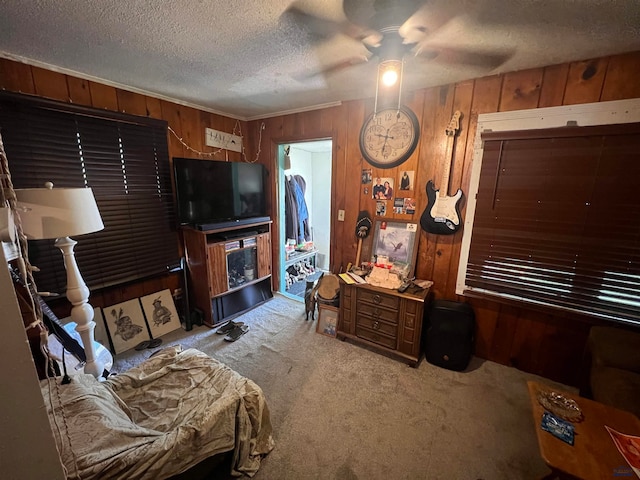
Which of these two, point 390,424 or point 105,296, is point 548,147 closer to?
point 390,424

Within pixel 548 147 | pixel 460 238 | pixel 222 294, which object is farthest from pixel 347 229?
pixel 548 147

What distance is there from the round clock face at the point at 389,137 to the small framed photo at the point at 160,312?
243cm

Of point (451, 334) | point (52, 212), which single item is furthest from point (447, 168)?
point (52, 212)

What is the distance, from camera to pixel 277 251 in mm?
3449

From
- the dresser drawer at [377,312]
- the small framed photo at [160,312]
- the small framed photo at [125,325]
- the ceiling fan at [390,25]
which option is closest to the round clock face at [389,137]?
the ceiling fan at [390,25]

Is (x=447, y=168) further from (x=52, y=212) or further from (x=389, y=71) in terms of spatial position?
(x=52, y=212)

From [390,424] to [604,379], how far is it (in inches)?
48.0

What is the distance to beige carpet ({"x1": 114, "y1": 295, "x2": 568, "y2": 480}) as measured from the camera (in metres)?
1.41

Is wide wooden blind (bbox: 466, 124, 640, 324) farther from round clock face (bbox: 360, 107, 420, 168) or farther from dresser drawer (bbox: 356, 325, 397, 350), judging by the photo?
dresser drawer (bbox: 356, 325, 397, 350)

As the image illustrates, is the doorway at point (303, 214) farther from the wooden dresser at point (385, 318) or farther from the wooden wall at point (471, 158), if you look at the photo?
the wooden dresser at point (385, 318)

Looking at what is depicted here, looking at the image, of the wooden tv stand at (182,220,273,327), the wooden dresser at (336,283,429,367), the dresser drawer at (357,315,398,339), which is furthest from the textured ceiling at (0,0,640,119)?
the dresser drawer at (357,315,398,339)

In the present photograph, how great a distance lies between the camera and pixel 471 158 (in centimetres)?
205

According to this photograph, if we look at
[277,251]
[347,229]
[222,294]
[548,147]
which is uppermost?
[548,147]

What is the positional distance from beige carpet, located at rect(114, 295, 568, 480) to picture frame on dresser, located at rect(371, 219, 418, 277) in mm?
829
